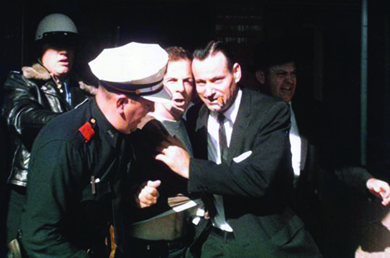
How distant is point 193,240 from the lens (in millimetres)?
3404

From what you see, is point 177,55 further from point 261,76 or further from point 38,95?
point 38,95

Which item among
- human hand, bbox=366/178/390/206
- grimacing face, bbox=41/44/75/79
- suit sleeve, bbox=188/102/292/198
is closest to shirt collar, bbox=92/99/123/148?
suit sleeve, bbox=188/102/292/198

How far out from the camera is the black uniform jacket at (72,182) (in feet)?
7.78

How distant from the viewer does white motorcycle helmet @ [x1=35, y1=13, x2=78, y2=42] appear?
13.2ft

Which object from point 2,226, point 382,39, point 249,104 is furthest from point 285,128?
point 2,226

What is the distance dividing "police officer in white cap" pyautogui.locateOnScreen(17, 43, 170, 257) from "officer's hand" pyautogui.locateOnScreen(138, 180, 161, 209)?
0.16 m

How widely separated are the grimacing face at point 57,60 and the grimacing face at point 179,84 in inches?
41.5

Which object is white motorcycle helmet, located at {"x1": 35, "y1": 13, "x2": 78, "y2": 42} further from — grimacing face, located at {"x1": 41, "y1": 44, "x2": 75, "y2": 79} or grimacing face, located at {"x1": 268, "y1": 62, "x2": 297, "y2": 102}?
grimacing face, located at {"x1": 268, "y1": 62, "x2": 297, "y2": 102}

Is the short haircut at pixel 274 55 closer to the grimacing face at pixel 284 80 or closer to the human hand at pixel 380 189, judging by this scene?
the grimacing face at pixel 284 80

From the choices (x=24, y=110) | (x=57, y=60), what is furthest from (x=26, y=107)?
(x=57, y=60)

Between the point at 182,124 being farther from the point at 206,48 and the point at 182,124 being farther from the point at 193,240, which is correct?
the point at 193,240

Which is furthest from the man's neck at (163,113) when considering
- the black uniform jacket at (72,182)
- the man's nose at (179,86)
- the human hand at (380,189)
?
the human hand at (380,189)

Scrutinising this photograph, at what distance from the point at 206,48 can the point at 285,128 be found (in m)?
0.77

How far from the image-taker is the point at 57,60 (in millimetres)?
3934
